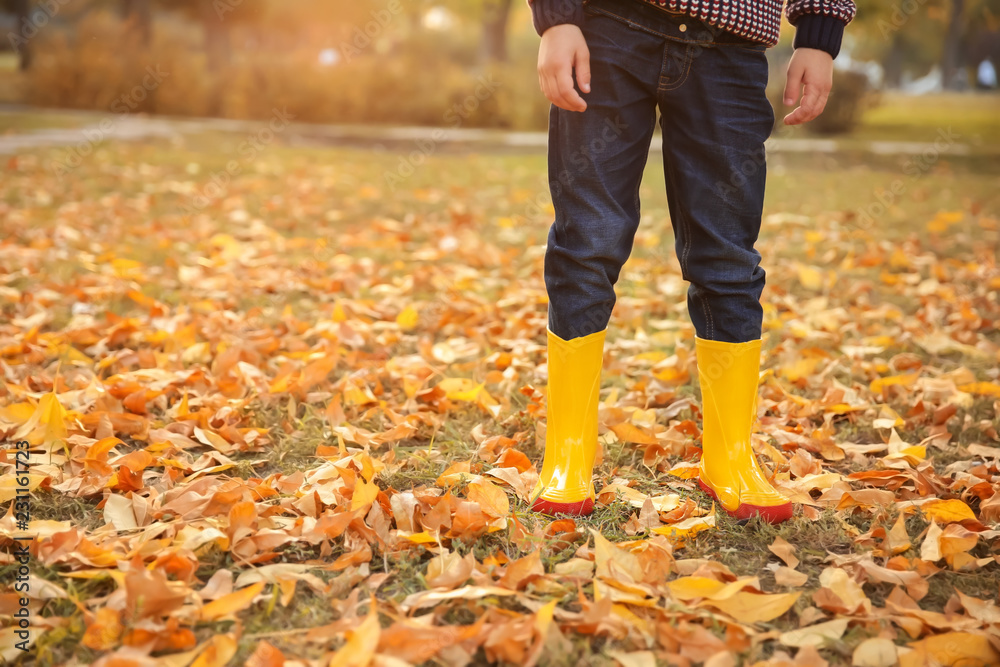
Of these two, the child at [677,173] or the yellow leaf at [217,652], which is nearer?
the yellow leaf at [217,652]

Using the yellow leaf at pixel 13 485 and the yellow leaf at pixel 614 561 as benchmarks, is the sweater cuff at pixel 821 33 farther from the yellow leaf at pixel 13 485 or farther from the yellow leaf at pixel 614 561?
the yellow leaf at pixel 13 485

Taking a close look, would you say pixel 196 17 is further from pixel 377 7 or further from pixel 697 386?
pixel 697 386

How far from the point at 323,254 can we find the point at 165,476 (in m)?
2.63

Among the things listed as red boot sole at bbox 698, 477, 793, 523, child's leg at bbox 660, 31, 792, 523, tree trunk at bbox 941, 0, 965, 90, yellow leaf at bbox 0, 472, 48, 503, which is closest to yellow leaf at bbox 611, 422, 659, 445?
child's leg at bbox 660, 31, 792, 523

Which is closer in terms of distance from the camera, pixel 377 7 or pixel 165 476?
pixel 165 476

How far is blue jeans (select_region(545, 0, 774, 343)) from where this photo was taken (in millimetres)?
1574

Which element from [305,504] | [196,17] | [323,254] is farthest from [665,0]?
[196,17]

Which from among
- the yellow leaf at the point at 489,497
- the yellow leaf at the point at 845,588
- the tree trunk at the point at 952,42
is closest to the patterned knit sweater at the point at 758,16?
the yellow leaf at the point at 489,497

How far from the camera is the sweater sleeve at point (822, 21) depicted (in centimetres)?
165

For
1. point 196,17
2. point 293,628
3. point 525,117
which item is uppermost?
point 196,17

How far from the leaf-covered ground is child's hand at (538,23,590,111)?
0.84 metres

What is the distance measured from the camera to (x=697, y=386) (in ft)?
8.29

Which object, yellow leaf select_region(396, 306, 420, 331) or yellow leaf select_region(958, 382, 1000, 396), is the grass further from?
yellow leaf select_region(396, 306, 420, 331)

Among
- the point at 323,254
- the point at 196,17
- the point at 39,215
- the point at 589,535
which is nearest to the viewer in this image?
the point at 589,535
